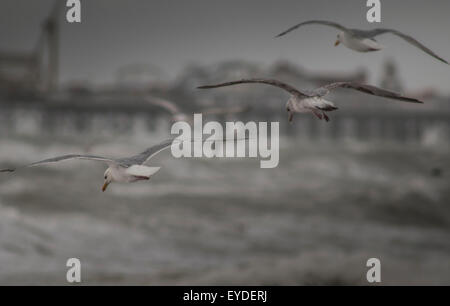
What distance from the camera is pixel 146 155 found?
11.3 ft

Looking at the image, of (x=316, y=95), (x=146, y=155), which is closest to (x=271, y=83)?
(x=316, y=95)

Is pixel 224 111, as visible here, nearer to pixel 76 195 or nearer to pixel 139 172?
pixel 139 172

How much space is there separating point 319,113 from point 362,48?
0.48 metres

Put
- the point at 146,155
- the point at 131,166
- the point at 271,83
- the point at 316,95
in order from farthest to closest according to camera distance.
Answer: the point at 146,155
the point at 131,166
the point at 316,95
the point at 271,83

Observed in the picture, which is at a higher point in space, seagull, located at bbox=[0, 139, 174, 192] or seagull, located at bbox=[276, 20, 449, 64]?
seagull, located at bbox=[276, 20, 449, 64]

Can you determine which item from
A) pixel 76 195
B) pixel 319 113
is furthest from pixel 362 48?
pixel 76 195

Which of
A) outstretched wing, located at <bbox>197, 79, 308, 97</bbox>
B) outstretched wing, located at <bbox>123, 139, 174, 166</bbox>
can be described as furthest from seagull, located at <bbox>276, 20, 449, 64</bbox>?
outstretched wing, located at <bbox>123, 139, 174, 166</bbox>

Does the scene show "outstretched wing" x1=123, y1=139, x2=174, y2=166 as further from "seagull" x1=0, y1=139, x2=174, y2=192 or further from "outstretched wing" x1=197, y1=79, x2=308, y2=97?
"outstretched wing" x1=197, y1=79, x2=308, y2=97

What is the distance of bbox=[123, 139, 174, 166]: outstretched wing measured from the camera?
332 centimetres

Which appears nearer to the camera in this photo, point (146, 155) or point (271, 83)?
point (271, 83)

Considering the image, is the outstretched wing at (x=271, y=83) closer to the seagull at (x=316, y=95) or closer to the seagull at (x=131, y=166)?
the seagull at (x=316, y=95)

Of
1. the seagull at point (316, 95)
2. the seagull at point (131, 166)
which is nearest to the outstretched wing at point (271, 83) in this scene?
the seagull at point (316, 95)

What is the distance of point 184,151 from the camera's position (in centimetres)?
507

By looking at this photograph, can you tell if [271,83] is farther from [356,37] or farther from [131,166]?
[131,166]
